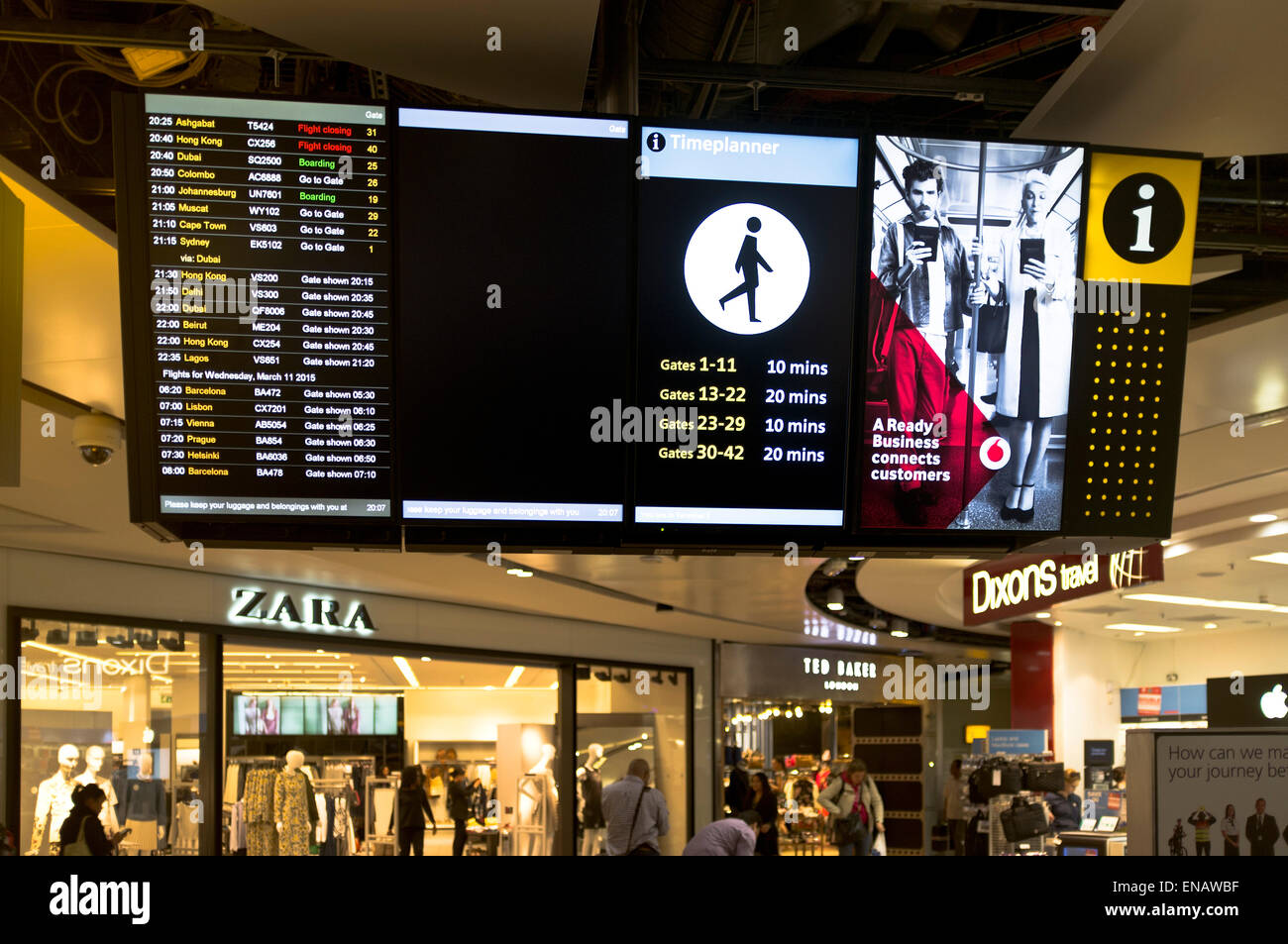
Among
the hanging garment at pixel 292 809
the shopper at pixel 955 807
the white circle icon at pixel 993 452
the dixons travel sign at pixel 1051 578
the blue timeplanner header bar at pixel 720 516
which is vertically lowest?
the shopper at pixel 955 807

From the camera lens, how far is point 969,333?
12.0 ft

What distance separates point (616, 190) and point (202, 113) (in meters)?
1.10

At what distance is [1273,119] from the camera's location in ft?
13.0

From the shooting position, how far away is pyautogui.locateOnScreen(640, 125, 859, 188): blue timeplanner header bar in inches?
138

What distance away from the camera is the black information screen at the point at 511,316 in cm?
342

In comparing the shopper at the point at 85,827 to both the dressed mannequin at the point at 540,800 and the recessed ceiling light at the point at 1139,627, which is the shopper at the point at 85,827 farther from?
the recessed ceiling light at the point at 1139,627

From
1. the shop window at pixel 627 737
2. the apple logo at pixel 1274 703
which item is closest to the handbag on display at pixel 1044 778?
the shop window at pixel 627 737

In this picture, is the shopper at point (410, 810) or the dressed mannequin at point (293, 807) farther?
the shopper at point (410, 810)

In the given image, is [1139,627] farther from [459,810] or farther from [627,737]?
[459,810]

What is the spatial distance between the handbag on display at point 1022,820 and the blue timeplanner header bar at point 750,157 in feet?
26.7

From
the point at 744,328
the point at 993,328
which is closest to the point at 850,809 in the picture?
the point at 993,328

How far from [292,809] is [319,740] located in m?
1.33
